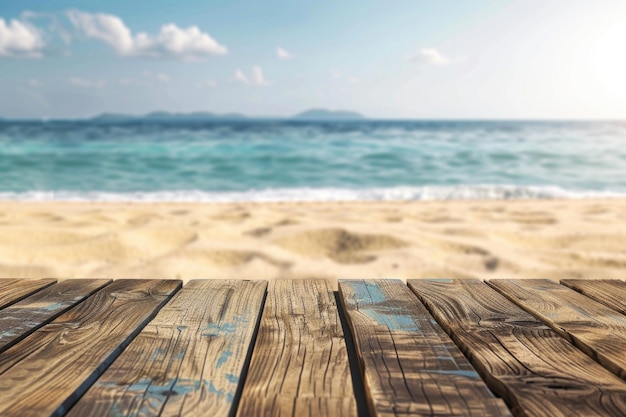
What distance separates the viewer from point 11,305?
117cm

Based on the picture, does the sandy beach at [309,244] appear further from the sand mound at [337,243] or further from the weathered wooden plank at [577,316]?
Result: the weathered wooden plank at [577,316]

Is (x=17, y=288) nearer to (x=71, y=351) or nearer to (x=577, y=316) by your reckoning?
(x=71, y=351)

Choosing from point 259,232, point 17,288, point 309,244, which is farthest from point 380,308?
point 259,232

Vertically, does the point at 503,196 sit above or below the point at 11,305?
below

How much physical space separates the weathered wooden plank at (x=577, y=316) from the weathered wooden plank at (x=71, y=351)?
780 mm

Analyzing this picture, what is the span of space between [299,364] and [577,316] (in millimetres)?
618

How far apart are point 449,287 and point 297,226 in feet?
8.80

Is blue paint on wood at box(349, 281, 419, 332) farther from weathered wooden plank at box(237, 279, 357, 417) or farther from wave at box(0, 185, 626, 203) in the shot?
wave at box(0, 185, 626, 203)

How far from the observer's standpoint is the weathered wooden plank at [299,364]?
2.32 ft

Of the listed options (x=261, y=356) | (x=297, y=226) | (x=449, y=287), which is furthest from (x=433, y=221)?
(x=261, y=356)

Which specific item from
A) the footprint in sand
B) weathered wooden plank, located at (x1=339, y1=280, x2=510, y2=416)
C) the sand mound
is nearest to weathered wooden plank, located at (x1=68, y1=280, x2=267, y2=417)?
weathered wooden plank, located at (x1=339, y1=280, x2=510, y2=416)

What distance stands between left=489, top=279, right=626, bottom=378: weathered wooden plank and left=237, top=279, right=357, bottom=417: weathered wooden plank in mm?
412

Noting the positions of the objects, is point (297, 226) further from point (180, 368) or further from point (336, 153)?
point (336, 153)

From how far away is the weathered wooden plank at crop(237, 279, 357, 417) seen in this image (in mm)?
708
